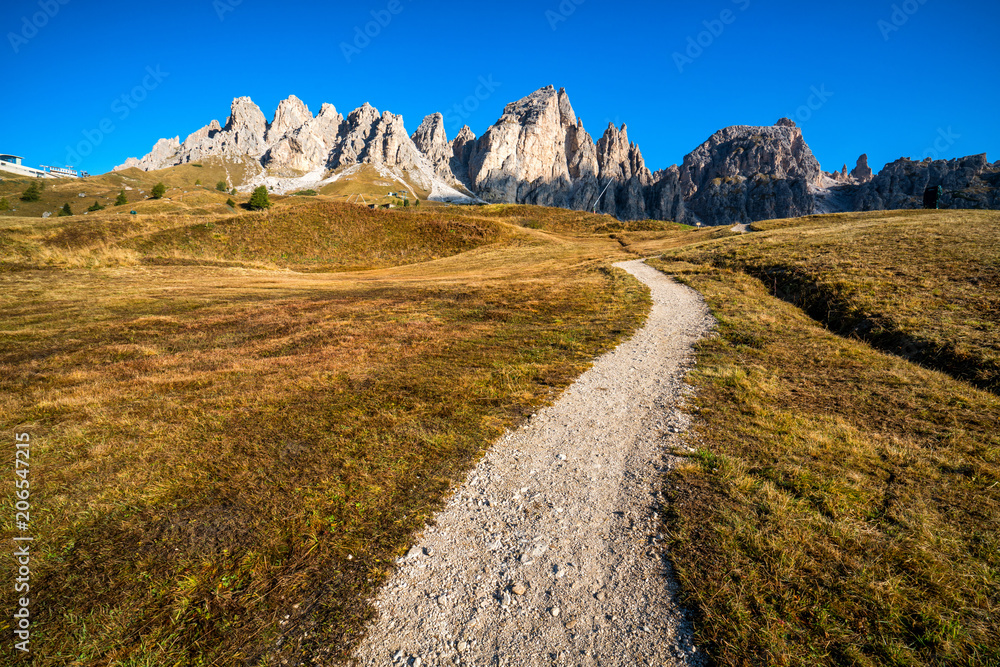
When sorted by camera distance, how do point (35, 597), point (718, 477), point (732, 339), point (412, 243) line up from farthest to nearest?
point (412, 243)
point (732, 339)
point (718, 477)
point (35, 597)

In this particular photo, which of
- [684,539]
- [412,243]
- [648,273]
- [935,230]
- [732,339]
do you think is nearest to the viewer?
[684,539]

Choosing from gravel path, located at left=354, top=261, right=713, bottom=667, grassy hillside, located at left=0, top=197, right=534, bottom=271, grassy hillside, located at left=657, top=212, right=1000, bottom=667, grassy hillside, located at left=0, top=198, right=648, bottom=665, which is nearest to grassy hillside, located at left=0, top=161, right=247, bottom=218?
grassy hillside, located at left=0, top=197, right=534, bottom=271

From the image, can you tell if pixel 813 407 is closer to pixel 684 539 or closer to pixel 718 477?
pixel 718 477

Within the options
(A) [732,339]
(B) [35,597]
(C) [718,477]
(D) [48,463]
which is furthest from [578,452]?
(A) [732,339]

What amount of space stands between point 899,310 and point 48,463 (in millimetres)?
29517

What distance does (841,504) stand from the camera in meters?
6.30

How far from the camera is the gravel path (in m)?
4.26

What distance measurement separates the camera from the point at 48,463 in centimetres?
734

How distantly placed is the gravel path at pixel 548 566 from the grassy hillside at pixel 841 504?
577mm

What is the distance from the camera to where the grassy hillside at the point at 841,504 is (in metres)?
4.27

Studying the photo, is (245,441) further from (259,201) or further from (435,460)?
(259,201)

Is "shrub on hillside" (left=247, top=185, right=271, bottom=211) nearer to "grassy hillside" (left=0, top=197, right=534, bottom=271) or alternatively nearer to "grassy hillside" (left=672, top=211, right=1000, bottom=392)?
"grassy hillside" (left=0, top=197, right=534, bottom=271)

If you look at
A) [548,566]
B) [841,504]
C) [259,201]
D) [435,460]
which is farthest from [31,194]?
[841,504]

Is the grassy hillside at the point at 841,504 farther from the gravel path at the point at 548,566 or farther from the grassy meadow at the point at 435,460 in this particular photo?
the gravel path at the point at 548,566
